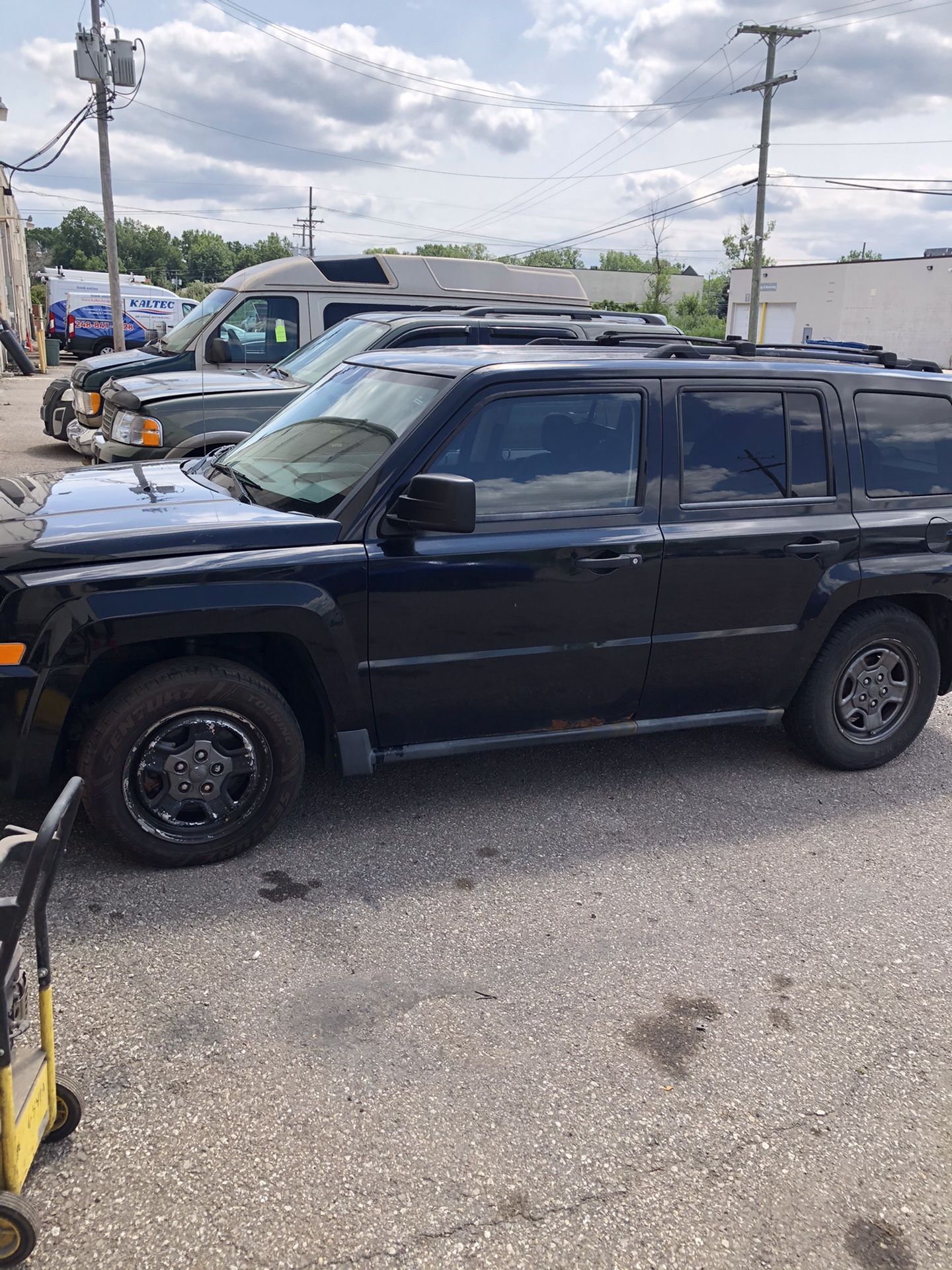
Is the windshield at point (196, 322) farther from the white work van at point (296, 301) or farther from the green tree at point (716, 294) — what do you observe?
the green tree at point (716, 294)

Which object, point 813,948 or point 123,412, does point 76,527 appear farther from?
point 123,412

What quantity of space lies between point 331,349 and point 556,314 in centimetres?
284

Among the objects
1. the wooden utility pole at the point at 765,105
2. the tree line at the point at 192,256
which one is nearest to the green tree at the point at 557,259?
the tree line at the point at 192,256

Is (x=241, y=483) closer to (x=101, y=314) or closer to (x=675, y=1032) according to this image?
(x=675, y=1032)

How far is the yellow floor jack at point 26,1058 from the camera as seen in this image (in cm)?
204

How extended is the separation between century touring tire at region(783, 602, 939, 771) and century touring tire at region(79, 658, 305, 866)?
94.3 inches

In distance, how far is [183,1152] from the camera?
2.45m

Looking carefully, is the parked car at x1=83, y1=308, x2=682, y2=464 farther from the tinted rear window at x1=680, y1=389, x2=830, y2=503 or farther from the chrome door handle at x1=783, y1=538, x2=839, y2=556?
the chrome door handle at x1=783, y1=538, x2=839, y2=556

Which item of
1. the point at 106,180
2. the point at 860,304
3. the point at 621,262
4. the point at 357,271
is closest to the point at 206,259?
the point at 621,262

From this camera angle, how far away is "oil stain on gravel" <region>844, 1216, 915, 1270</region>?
227cm

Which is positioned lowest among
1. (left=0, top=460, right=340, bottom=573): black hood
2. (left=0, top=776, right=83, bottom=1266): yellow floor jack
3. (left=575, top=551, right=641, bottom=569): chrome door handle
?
(left=0, top=776, right=83, bottom=1266): yellow floor jack

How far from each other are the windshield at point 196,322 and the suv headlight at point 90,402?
0.86 meters

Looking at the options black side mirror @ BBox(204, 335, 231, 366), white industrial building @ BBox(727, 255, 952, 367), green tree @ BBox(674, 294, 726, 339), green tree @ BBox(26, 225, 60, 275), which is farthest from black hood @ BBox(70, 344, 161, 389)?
green tree @ BBox(26, 225, 60, 275)

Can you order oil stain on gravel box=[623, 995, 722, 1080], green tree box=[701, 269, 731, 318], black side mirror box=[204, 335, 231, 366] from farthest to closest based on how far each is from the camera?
green tree box=[701, 269, 731, 318]
black side mirror box=[204, 335, 231, 366]
oil stain on gravel box=[623, 995, 722, 1080]
